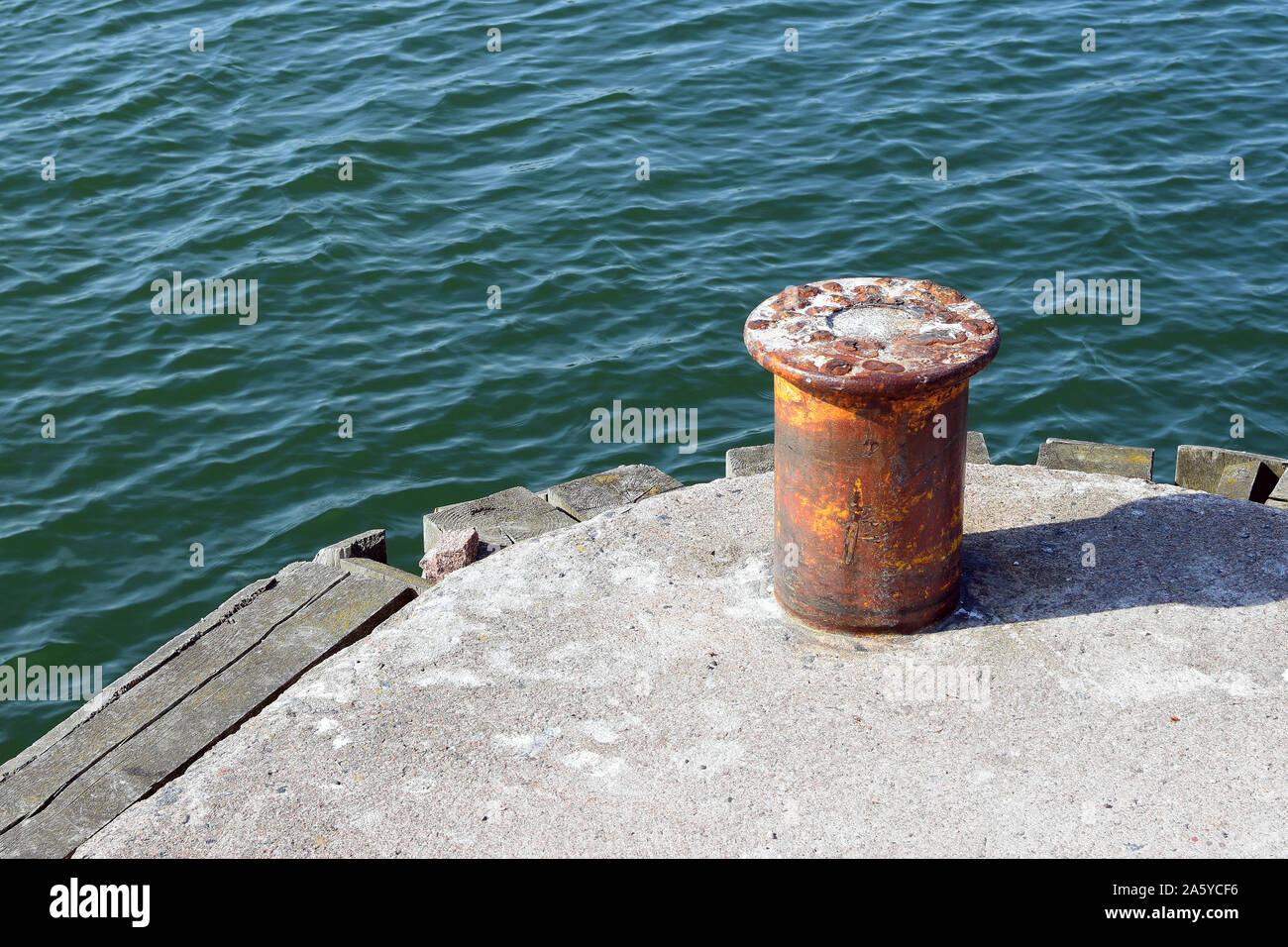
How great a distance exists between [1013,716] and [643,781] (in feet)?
4.18

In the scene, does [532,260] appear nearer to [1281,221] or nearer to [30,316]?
[30,316]

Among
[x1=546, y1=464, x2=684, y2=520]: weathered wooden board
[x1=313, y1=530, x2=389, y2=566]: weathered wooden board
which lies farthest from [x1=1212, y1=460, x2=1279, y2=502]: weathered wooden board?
[x1=313, y1=530, x2=389, y2=566]: weathered wooden board

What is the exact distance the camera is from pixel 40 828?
430 cm

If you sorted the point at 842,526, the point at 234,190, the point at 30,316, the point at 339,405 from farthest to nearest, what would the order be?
the point at 234,190
the point at 30,316
the point at 339,405
the point at 842,526

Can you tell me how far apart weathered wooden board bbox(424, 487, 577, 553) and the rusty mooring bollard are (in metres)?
1.53

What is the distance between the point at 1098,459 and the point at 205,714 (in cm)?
415

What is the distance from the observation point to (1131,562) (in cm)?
521

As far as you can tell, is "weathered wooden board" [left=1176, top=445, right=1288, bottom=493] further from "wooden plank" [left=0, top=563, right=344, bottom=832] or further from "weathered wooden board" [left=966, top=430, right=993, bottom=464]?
"wooden plank" [left=0, top=563, right=344, bottom=832]

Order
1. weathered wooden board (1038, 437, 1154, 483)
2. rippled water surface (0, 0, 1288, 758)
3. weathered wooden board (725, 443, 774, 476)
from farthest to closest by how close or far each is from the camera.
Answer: rippled water surface (0, 0, 1288, 758) < weathered wooden board (725, 443, 774, 476) < weathered wooden board (1038, 437, 1154, 483)

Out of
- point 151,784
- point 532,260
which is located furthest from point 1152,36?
point 151,784

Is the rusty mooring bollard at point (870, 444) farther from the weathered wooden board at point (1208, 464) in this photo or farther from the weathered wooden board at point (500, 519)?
the weathered wooden board at point (1208, 464)

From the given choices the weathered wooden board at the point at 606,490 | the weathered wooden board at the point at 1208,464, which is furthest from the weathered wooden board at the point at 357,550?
the weathered wooden board at the point at 1208,464

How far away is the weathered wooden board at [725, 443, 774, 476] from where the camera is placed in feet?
21.2

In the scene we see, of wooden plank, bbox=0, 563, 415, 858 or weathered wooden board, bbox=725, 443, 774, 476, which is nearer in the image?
wooden plank, bbox=0, 563, 415, 858
